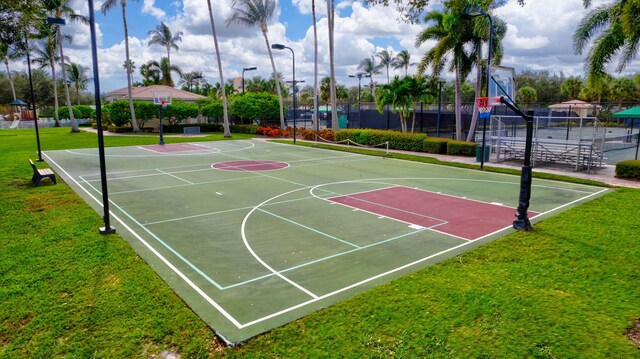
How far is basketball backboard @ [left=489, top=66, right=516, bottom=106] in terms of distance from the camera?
38.8ft

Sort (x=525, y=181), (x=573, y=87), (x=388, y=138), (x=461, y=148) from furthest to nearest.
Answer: (x=573, y=87), (x=388, y=138), (x=461, y=148), (x=525, y=181)

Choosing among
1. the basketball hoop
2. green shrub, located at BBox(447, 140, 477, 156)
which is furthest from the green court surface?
green shrub, located at BBox(447, 140, 477, 156)

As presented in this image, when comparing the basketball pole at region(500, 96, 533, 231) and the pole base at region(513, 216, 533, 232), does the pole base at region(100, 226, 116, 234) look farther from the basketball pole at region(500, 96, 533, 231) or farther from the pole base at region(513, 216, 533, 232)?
the pole base at region(513, 216, 533, 232)

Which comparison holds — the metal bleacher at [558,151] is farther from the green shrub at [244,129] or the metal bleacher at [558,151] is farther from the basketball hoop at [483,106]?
the green shrub at [244,129]

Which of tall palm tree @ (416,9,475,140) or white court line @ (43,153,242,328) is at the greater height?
tall palm tree @ (416,9,475,140)

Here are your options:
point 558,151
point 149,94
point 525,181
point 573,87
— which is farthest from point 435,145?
point 573,87

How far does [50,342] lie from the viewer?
19.0 ft

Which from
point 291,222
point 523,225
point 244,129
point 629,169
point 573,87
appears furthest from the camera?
point 573,87

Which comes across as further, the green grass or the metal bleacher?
the metal bleacher

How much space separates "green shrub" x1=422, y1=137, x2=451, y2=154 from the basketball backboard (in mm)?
13272

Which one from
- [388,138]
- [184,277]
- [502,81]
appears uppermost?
[502,81]

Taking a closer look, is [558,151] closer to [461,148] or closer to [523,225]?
[461,148]

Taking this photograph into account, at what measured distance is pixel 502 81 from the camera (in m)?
12.8

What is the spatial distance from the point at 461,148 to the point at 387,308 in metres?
20.9
